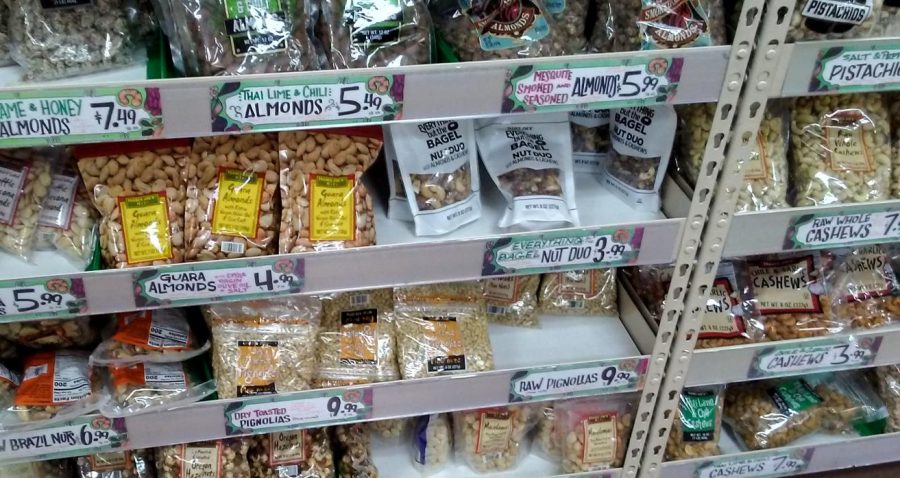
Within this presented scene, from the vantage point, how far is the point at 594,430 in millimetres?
1470

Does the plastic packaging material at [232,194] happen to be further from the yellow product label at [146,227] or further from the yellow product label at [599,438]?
the yellow product label at [599,438]

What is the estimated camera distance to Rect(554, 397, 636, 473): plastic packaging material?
1.47 meters

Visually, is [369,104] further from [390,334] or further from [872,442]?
[872,442]

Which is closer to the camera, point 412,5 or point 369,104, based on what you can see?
point 369,104

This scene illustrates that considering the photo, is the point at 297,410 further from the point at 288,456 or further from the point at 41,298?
the point at 41,298

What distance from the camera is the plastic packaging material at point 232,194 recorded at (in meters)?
1.14

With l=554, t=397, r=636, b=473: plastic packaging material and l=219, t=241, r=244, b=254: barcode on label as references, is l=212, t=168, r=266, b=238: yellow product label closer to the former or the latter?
l=219, t=241, r=244, b=254: barcode on label

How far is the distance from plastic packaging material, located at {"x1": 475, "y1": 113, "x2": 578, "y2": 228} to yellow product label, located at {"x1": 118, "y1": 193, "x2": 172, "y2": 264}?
51cm

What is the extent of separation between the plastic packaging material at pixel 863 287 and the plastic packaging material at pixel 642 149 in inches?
18.3

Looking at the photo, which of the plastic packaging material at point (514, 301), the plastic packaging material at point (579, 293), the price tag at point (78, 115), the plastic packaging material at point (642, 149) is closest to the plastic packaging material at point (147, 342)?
the price tag at point (78, 115)

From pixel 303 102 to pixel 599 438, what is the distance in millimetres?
885

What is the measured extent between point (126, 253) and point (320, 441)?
21.0 inches

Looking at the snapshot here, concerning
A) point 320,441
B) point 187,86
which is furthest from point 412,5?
point 320,441

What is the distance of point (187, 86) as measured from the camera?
932 millimetres
